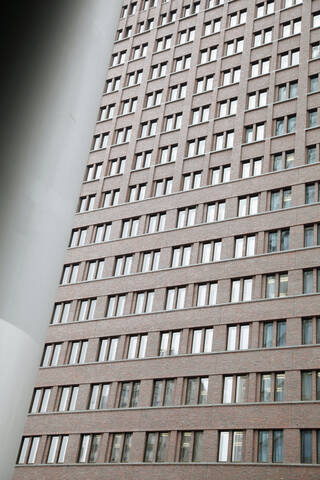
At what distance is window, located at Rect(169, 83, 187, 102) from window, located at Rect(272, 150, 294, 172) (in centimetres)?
1102

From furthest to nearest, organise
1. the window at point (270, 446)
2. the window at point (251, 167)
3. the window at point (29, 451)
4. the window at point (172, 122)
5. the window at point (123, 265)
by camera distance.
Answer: the window at point (172, 122) → the window at point (123, 265) → the window at point (251, 167) → the window at point (29, 451) → the window at point (270, 446)

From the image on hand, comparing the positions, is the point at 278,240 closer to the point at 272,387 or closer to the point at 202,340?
the point at 202,340

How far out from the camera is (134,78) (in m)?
54.5

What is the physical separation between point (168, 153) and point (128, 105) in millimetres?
7595

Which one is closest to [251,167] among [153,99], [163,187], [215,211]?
[215,211]

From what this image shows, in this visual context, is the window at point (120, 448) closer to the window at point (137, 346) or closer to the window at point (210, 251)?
the window at point (137, 346)

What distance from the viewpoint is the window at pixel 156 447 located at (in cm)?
3575

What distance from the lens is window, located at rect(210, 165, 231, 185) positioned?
44441 mm

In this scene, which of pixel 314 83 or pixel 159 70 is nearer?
pixel 314 83

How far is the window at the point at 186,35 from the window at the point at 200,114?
783cm

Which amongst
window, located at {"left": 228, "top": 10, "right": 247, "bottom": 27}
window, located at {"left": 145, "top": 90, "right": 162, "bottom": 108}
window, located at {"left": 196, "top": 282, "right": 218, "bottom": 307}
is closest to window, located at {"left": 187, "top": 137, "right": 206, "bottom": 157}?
window, located at {"left": 145, "top": 90, "right": 162, "bottom": 108}

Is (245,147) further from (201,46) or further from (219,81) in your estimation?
(201,46)

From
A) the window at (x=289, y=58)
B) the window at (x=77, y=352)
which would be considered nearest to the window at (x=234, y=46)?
the window at (x=289, y=58)

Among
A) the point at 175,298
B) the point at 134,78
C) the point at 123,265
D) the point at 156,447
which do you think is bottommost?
the point at 156,447
